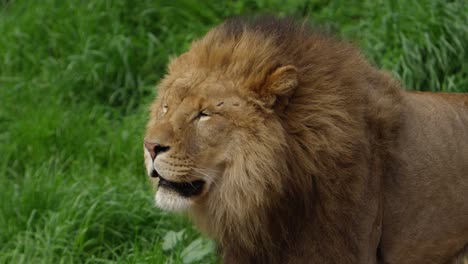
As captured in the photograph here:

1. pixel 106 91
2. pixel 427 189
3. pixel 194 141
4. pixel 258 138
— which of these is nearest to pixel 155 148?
pixel 194 141

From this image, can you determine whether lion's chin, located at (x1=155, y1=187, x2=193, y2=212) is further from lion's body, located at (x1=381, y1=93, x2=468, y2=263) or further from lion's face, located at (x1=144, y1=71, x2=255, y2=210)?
lion's body, located at (x1=381, y1=93, x2=468, y2=263)

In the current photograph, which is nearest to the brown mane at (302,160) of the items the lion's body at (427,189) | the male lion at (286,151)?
the male lion at (286,151)

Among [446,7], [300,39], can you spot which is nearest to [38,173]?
[300,39]

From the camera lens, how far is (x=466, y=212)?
13.4ft

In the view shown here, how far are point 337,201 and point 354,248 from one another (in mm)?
208

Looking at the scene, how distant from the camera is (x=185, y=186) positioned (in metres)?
3.61

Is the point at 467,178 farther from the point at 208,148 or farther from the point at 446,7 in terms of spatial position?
the point at 446,7

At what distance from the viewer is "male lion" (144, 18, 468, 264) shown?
3.53 meters

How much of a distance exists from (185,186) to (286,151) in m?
0.42

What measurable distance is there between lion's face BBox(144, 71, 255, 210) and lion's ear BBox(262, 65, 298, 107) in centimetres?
9

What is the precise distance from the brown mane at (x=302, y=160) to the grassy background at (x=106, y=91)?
43 centimetres

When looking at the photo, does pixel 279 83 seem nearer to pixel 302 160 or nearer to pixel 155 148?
pixel 302 160

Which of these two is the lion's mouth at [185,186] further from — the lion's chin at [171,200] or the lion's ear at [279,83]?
the lion's ear at [279,83]

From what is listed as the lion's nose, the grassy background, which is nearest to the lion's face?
the lion's nose
